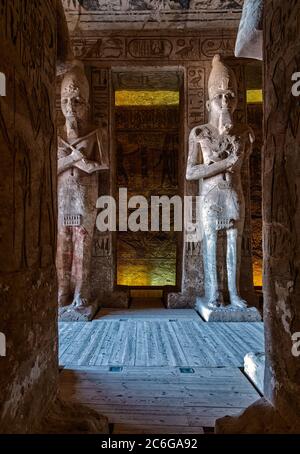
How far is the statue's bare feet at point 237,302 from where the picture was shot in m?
4.72

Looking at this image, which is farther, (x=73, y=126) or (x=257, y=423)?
(x=73, y=126)

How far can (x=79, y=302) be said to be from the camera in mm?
4812

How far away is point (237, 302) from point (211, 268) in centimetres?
60

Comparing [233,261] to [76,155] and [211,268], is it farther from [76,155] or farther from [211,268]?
[76,155]

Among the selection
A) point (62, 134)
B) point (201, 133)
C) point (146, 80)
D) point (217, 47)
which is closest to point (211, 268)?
point (201, 133)

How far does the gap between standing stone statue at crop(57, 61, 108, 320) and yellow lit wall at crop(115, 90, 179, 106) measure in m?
3.85

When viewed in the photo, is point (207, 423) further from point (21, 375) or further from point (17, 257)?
point (17, 257)

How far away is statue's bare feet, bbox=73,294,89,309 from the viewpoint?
188 inches

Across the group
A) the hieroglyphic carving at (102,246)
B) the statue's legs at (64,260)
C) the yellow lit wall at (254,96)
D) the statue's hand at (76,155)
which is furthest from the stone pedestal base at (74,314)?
the yellow lit wall at (254,96)

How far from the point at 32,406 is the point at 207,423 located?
105cm

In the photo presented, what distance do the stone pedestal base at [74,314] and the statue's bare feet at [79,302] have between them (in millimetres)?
36

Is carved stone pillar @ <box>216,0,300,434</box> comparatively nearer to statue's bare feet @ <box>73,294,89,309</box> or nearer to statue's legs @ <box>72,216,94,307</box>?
statue's bare feet @ <box>73,294,89,309</box>

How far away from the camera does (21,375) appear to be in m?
1.48
